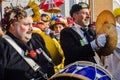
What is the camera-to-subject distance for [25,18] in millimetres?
4660

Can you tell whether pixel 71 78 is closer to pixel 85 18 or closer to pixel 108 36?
pixel 108 36

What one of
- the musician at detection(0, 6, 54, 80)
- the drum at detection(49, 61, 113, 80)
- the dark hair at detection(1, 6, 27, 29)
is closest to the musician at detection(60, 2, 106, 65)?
the musician at detection(0, 6, 54, 80)

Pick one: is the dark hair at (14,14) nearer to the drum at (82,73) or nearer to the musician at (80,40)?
the musician at (80,40)

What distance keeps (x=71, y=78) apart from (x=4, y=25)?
4.89 ft

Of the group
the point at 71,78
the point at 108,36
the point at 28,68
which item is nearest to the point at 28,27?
the point at 28,68

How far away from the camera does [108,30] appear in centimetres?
481

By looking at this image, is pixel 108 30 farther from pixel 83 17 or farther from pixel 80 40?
pixel 83 17

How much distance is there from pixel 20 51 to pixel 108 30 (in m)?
1.08

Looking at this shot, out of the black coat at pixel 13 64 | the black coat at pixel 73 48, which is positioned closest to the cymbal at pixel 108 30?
the black coat at pixel 73 48

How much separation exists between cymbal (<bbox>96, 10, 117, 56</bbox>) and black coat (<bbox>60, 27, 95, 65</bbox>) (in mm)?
184

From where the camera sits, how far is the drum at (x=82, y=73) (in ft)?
11.7

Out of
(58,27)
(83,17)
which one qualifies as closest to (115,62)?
(83,17)

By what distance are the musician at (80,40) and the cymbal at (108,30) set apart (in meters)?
0.06

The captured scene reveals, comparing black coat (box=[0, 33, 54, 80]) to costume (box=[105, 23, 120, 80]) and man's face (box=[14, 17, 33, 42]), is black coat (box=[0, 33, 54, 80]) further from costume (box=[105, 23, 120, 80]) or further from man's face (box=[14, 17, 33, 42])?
costume (box=[105, 23, 120, 80])
